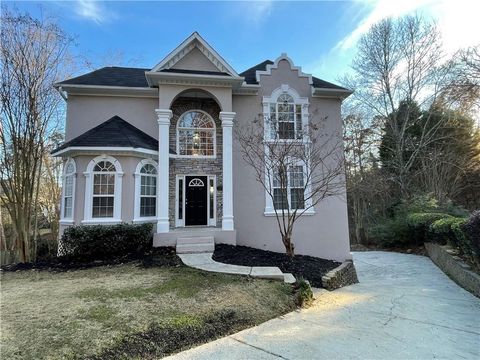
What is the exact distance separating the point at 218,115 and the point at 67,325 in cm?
893

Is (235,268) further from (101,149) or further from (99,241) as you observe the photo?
(101,149)

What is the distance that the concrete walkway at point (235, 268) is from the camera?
20.7 feet

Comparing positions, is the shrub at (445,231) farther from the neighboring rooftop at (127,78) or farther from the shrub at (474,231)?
the neighboring rooftop at (127,78)

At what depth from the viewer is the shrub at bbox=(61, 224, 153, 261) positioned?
8.30 meters

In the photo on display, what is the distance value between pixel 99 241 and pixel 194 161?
4411 millimetres

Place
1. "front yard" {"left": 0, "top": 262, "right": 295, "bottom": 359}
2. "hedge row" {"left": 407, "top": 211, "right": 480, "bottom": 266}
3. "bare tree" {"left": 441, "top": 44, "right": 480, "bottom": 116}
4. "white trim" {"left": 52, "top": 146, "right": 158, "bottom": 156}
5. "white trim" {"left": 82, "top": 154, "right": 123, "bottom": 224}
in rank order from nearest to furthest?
"front yard" {"left": 0, "top": 262, "right": 295, "bottom": 359} < "hedge row" {"left": 407, "top": 211, "right": 480, "bottom": 266} < "white trim" {"left": 52, "top": 146, "right": 158, "bottom": 156} < "white trim" {"left": 82, "top": 154, "right": 123, "bottom": 224} < "bare tree" {"left": 441, "top": 44, "right": 480, "bottom": 116}

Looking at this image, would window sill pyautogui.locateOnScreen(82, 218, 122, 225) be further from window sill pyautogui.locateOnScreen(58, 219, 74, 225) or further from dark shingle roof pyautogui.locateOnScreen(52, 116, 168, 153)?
dark shingle roof pyautogui.locateOnScreen(52, 116, 168, 153)

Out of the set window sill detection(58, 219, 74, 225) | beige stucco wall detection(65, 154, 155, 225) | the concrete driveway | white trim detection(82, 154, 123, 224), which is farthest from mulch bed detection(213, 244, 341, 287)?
window sill detection(58, 219, 74, 225)

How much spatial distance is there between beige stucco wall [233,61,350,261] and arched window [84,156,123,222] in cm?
421

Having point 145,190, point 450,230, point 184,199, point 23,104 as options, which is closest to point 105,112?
point 23,104

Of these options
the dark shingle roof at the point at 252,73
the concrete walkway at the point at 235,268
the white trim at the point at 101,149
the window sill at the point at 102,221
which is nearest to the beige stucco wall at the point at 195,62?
the dark shingle roof at the point at 252,73

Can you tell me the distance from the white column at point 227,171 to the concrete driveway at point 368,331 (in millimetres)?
4321

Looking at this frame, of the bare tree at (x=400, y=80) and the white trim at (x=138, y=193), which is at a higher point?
the bare tree at (x=400, y=80)

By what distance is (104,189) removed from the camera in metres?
9.46
